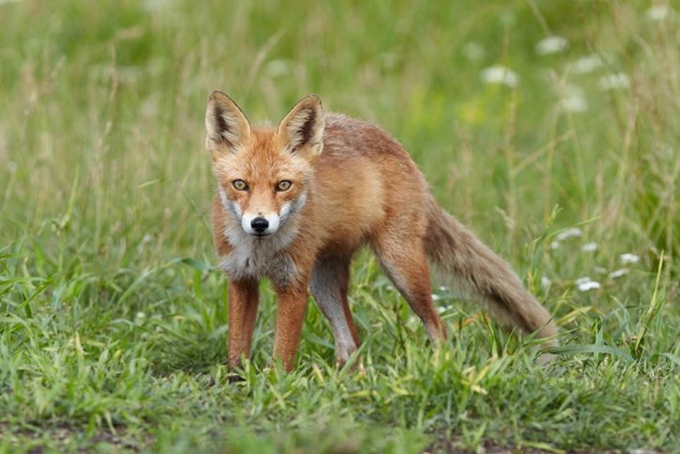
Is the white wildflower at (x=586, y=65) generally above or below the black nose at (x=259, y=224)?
below

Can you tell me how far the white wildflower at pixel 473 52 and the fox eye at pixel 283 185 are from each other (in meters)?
6.82

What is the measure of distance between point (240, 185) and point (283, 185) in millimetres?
Answer: 205

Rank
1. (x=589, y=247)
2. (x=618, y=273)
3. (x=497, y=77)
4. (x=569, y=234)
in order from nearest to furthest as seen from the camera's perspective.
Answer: (x=618, y=273) → (x=589, y=247) → (x=569, y=234) → (x=497, y=77)

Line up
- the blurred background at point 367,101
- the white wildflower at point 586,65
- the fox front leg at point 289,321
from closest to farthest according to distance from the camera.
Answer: the fox front leg at point 289,321
the blurred background at point 367,101
the white wildflower at point 586,65

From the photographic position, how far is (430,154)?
32.2 feet

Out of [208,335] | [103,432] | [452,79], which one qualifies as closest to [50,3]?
[452,79]

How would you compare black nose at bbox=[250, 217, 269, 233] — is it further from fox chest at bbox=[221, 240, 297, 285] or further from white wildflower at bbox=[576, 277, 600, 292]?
white wildflower at bbox=[576, 277, 600, 292]

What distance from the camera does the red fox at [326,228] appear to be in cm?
541

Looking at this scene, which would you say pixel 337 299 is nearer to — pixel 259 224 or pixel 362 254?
pixel 362 254

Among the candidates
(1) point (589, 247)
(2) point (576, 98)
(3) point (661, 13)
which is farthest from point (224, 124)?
(2) point (576, 98)

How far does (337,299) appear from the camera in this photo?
6.07 meters

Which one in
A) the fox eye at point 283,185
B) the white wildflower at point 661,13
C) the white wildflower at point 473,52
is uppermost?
the white wildflower at point 661,13

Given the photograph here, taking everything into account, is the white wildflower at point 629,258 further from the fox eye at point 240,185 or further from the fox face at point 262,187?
the fox eye at point 240,185

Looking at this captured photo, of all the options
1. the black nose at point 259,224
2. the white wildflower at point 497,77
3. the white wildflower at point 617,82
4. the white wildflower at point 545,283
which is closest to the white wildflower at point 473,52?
the white wildflower at point 497,77
